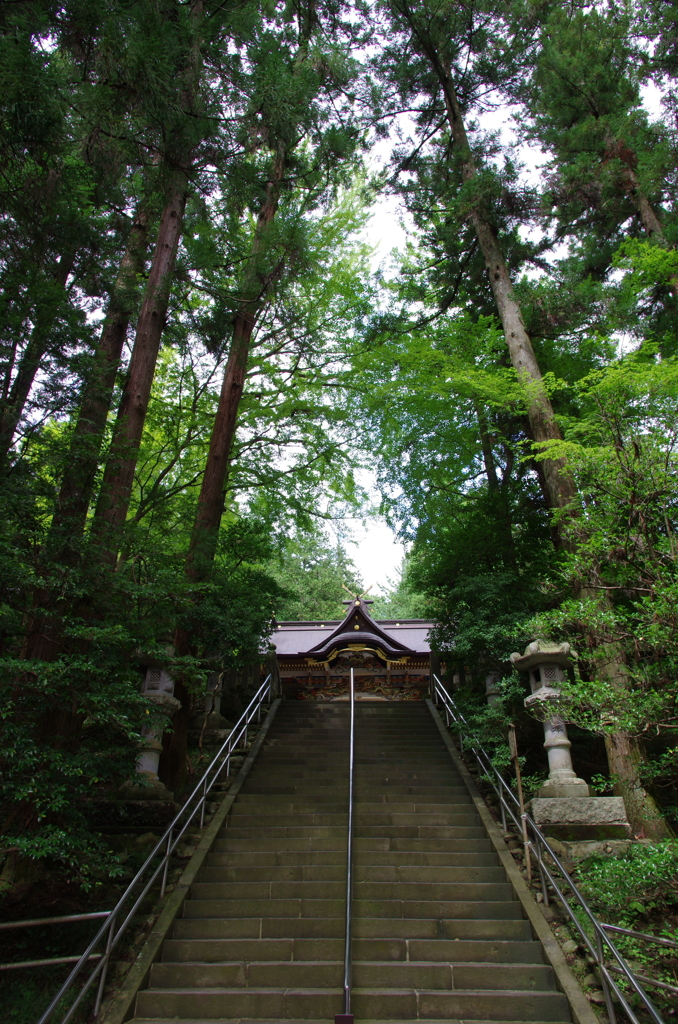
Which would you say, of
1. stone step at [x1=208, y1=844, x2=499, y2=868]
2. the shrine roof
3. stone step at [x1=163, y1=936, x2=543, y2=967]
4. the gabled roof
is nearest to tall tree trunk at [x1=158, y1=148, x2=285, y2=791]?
stone step at [x1=208, y1=844, x2=499, y2=868]

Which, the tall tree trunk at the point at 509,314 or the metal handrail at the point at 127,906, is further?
the tall tree trunk at the point at 509,314

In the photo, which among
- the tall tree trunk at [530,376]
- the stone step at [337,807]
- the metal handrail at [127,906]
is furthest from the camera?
the stone step at [337,807]

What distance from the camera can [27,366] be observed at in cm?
529

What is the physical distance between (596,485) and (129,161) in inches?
254

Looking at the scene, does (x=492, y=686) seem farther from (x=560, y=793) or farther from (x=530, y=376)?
(x=530, y=376)

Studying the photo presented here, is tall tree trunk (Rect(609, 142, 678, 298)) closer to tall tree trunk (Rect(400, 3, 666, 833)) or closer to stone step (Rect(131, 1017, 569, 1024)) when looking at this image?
tall tree trunk (Rect(400, 3, 666, 833))

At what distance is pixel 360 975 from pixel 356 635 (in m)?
9.86

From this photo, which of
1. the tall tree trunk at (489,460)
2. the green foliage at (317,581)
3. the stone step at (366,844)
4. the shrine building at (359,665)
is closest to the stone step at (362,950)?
the stone step at (366,844)

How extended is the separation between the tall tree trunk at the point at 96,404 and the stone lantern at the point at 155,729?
2393mm

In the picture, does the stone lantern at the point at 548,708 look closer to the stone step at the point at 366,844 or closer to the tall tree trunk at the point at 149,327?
the stone step at the point at 366,844

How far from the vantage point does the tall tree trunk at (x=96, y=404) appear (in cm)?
485

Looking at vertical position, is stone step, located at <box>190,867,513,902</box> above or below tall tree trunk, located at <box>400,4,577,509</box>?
below

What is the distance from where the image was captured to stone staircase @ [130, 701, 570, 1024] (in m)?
4.02

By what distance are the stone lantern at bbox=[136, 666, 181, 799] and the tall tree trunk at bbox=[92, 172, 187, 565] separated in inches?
80.4
